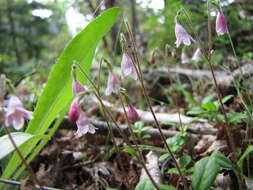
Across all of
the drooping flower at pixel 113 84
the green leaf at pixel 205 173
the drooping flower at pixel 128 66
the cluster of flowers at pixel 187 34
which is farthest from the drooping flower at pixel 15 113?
the cluster of flowers at pixel 187 34

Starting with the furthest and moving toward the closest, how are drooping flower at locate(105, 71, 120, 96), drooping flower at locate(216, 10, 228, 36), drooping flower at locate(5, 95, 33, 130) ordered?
Answer: drooping flower at locate(216, 10, 228, 36), drooping flower at locate(105, 71, 120, 96), drooping flower at locate(5, 95, 33, 130)

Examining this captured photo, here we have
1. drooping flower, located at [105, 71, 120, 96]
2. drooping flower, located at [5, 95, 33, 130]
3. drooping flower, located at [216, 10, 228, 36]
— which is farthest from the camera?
drooping flower, located at [216, 10, 228, 36]

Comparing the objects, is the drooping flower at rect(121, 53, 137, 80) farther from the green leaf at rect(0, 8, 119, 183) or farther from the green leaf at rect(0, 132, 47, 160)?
the green leaf at rect(0, 132, 47, 160)

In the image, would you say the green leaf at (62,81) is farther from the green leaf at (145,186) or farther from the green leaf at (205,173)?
the green leaf at (205,173)

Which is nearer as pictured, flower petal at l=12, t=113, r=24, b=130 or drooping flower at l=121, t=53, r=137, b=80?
flower petal at l=12, t=113, r=24, b=130

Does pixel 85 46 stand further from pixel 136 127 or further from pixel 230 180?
pixel 230 180

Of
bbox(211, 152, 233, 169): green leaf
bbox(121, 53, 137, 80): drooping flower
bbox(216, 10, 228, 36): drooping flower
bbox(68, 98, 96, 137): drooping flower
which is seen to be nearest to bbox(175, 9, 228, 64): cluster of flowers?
bbox(216, 10, 228, 36): drooping flower

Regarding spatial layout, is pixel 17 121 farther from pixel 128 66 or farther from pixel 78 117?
pixel 128 66
